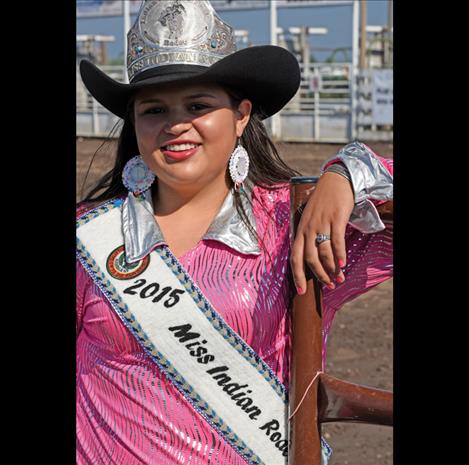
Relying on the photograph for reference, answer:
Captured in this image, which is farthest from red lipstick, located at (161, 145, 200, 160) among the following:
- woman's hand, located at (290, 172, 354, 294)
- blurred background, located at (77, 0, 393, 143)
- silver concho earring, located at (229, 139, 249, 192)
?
blurred background, located at (77, 0, 393, 143)

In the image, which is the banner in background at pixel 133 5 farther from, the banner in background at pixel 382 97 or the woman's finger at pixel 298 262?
the woman's finger at pixel 298 262

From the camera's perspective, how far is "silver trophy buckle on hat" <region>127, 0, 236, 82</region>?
6.60ft

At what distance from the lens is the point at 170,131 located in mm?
1975

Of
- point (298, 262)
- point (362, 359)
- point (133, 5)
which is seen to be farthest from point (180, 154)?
point (133, 5)

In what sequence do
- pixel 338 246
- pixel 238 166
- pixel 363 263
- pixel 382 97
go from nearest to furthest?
pixel 338 246 → pixel 363 263 → pixel 238 166 → pixel 382 97

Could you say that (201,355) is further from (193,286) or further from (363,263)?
(363,263)

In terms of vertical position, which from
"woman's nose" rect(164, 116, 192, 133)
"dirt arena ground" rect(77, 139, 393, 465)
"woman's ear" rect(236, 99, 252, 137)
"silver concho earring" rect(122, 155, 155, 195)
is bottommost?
"dirt arena ground" rect(77, 139, 393, 465)

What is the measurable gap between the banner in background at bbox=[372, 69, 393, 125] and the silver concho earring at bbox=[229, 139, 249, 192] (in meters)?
18.6

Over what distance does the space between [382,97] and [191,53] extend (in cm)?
1923

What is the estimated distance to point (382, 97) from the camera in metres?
20.8

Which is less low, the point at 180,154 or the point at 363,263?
the point at 180,154

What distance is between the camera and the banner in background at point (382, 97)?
20.5 metres

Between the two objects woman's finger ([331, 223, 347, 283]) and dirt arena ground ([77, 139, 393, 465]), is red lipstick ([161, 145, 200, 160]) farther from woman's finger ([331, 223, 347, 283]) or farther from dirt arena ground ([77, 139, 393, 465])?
dirt arena ground ([77, 139, 393, 465])
